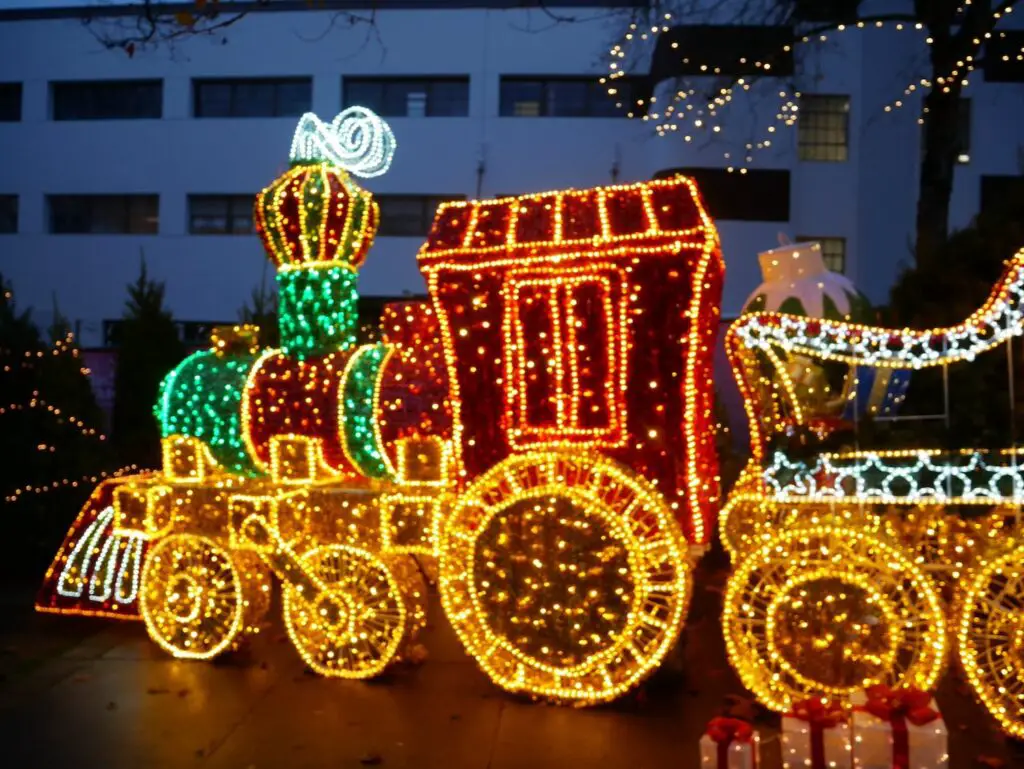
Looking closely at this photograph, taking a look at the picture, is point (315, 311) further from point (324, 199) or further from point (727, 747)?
point (727, 747)

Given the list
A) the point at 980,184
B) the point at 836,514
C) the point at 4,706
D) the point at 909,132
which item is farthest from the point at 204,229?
the point at 836,514

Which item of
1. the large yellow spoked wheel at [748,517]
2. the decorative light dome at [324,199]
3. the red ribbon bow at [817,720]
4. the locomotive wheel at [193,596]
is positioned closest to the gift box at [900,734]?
the red ribbon bow at [817,720]

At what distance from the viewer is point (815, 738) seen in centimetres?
428

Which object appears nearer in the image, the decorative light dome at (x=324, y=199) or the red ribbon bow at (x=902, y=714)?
the red ribbon bow at (x=902, y=714)

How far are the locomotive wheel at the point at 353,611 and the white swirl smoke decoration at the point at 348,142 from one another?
8.56 ft

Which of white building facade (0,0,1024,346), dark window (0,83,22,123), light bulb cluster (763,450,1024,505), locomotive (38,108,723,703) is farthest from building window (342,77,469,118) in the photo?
light bulb cluster (763,450,1024,505)

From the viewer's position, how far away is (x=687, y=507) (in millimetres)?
5301

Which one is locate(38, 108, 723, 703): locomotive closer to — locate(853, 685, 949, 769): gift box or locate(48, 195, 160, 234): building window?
locate(853, 685, 949, 769): gift box

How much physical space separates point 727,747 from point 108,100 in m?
23.8

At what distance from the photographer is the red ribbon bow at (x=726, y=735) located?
4.10 m

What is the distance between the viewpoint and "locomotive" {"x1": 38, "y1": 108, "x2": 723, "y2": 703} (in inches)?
207

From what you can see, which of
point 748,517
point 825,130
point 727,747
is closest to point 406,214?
point 825,130

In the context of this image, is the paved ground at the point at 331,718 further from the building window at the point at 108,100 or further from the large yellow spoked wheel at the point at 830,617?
the building window at the point at 108,100

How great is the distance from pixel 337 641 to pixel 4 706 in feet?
6.14
